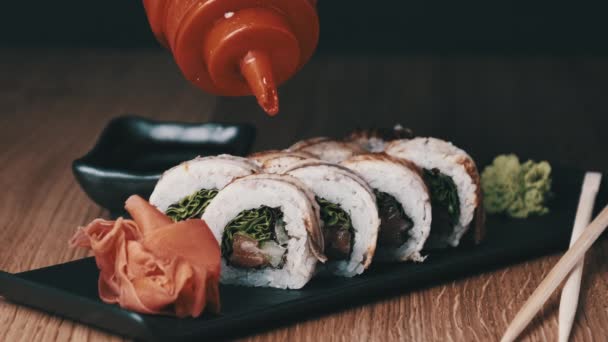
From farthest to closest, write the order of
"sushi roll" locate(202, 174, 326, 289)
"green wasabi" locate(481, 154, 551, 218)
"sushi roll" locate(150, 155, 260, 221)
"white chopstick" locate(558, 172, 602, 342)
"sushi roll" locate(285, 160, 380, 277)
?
"green wasabi" locate(481, 154, 551, 218)
"sushi roll" locate(150, 155, 260, 221)
"sushi roll" locate(285, 160, 380, 277)
"sushi roll" locate(202, 174, 326, 289)
"white chopstick" locate(558, 172, 602, 342)

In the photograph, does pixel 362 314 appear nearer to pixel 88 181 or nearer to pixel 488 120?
pixel 88 181

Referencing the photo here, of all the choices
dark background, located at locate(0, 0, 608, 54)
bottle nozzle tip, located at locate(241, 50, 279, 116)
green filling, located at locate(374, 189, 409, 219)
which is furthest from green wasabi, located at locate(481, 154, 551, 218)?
dark background, located at locate(0, 0, 608, 54)

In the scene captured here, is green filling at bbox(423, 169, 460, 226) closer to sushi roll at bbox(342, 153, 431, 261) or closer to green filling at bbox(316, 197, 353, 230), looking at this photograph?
sushi roll at bbox(342, 153, 431, 261)

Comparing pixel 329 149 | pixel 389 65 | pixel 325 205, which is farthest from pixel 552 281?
pixel 389 65

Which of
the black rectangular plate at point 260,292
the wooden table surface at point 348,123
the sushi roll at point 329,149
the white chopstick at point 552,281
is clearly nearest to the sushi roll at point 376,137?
the sushi roll at point 329,149

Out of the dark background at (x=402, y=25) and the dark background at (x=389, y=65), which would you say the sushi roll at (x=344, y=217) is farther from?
the dark background at (x=402, y=25)

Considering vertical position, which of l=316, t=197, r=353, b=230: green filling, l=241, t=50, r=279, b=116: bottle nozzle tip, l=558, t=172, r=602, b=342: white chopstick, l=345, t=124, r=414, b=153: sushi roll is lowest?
l=345, t=124, r=414, b=153: sushi roll

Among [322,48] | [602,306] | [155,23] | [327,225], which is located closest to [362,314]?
[327,225]
